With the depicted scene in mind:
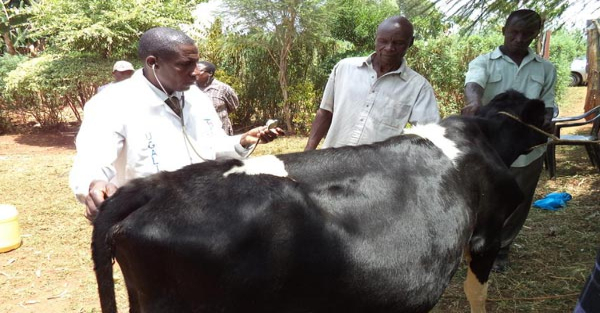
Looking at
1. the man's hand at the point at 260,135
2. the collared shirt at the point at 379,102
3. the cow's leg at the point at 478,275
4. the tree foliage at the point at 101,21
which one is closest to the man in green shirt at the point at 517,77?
the collared shirt at the point at 379,102

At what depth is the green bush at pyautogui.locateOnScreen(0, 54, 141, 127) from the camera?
10.9 m

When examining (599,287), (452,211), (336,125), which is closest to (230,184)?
(452,211)

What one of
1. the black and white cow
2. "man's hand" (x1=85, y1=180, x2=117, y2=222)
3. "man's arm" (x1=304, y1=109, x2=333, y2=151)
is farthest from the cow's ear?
"man's hand" (x1=85, y1=180, x2=117, y2=222)

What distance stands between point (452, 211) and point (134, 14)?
962 centimetres

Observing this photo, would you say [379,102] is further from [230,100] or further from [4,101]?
[4,101]

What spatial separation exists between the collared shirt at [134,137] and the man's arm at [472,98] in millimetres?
1778

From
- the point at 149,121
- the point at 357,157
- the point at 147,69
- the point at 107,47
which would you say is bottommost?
the point at 107,47

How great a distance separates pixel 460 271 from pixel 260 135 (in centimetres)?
265

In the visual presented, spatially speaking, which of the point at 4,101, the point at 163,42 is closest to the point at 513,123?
the point at 163,42

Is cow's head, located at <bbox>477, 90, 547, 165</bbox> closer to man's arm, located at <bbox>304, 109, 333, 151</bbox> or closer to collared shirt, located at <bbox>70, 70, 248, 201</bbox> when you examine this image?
man's arm, located at <bbox>304, 109, 333, 151</bbox>

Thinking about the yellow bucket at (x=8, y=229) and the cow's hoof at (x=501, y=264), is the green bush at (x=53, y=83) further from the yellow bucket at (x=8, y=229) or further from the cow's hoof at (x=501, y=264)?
the cow's hoof at (x=501, y=264)

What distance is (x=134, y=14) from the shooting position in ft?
33.5

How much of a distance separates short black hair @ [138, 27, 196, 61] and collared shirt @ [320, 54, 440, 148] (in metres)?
1.36

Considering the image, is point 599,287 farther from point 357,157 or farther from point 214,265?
point 214,265
